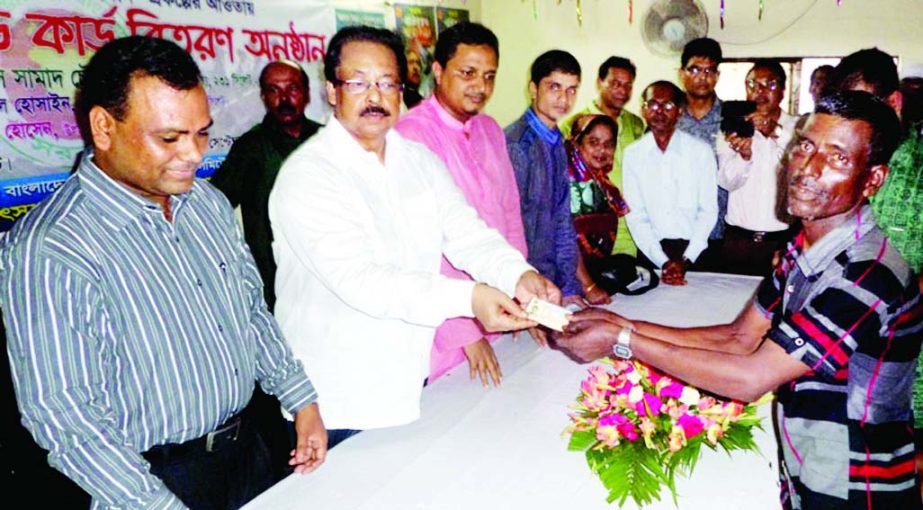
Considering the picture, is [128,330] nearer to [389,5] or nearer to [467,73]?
[467,73]

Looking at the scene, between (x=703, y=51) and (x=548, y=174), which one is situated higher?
(x=703, y=51)

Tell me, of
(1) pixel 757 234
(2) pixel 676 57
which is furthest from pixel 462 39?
(2) pixel 676 57

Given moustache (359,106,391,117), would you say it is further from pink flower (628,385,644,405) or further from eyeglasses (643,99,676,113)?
eyeglasses (643,99,676,113)

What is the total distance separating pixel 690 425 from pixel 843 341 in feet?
1.38

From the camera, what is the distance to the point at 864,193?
5.04 feet

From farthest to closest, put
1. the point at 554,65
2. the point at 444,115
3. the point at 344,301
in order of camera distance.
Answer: the point at 554,65, the point at 444,115, the point at 344,301

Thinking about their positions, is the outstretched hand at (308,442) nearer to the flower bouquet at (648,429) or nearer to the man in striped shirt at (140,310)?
the man in striped shirt at (140,310)

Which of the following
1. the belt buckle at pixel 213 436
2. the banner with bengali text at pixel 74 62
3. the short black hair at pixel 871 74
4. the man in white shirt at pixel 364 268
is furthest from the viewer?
the banner with bengali text at pixel 74 62

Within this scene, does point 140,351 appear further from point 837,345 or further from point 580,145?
point 580,145

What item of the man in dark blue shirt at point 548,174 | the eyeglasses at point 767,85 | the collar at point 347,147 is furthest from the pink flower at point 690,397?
the eyeglasses at point 767,85

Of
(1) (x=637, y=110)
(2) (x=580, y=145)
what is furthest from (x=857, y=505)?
(1) (x=637, y=110)

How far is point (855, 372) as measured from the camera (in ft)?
4.79

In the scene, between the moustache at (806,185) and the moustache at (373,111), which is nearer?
the moustache at (806,185)

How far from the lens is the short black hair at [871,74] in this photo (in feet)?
8.40
